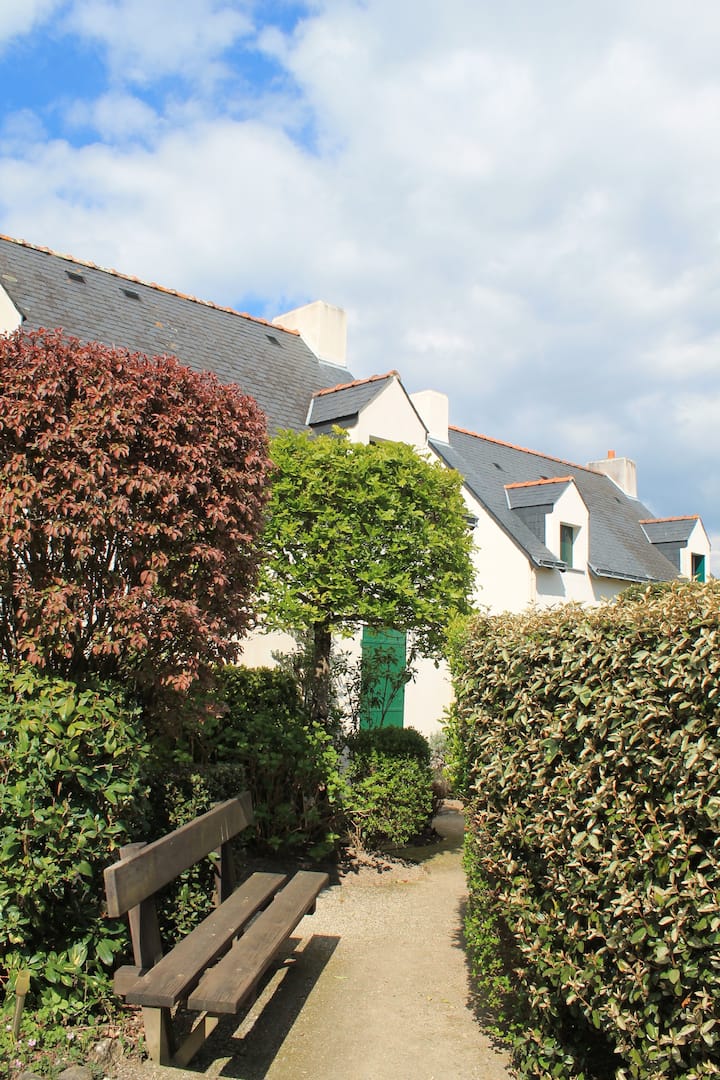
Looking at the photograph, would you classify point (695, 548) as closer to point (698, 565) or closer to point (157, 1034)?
point (698, 565)

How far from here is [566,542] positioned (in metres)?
20.2

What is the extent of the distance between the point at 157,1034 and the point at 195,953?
1.25 ft

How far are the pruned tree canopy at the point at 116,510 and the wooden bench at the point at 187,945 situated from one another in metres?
1.00

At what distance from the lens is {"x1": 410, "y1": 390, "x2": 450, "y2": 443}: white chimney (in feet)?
61.3

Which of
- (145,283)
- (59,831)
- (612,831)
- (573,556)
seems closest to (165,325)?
(145,283)

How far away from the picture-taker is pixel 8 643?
4.77 meters

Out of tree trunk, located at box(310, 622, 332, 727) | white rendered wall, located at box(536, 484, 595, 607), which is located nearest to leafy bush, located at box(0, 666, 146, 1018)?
tree trunk, located at box(310, 622, 332, 727)

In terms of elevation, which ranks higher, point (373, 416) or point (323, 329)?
point (323, 329)

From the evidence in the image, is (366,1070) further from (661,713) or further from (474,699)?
(661,713)

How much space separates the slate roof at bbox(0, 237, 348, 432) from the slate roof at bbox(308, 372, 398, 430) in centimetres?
32

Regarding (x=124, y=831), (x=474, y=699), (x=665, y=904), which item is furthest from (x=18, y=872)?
(x=665, y=904)

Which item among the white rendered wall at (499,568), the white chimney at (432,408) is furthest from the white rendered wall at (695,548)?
the white chimney at (432,408)

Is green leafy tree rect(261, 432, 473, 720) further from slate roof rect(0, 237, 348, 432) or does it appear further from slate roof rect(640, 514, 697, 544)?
slate roof rect(640, 514, 697, 544)

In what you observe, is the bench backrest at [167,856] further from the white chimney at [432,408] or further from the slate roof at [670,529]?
the slate roof at [670,529]
